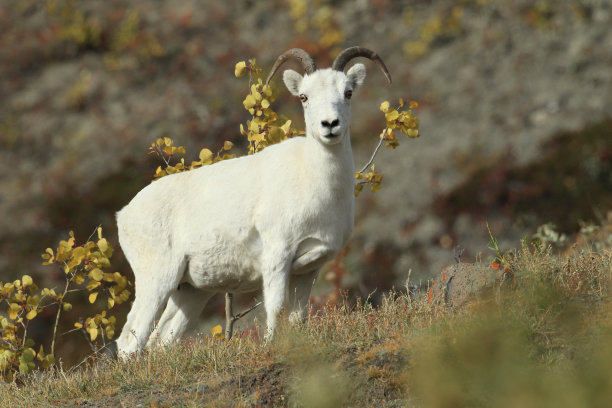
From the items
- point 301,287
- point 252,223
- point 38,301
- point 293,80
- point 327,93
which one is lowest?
point 38,301

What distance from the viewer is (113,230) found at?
21.8 meters

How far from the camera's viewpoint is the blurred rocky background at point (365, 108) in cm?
2198

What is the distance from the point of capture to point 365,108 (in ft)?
88.1

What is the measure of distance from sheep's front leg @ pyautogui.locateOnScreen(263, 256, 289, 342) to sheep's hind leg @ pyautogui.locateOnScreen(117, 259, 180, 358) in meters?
1.17

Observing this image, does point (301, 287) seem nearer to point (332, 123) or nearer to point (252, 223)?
point (252, 223)

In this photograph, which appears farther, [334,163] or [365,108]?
[365,108]

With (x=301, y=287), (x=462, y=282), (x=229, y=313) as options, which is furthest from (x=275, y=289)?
(x=229, y=313)

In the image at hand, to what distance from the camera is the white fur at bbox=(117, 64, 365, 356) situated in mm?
7320

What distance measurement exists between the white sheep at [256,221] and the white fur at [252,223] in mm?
10

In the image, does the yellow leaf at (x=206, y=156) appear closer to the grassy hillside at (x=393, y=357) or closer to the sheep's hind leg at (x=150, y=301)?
the sheep's hind leg at (x=150, y=301)

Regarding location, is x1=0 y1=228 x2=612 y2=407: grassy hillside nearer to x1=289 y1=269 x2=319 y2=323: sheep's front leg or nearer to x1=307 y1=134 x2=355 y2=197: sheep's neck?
x1=289 y1=269 x2=319 y2=323: sheep's front leg

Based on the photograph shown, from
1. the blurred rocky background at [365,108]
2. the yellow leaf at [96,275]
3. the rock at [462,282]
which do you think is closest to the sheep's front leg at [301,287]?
the rock at [462,282]

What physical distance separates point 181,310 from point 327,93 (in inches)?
117

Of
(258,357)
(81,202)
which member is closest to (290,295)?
(258,357)
